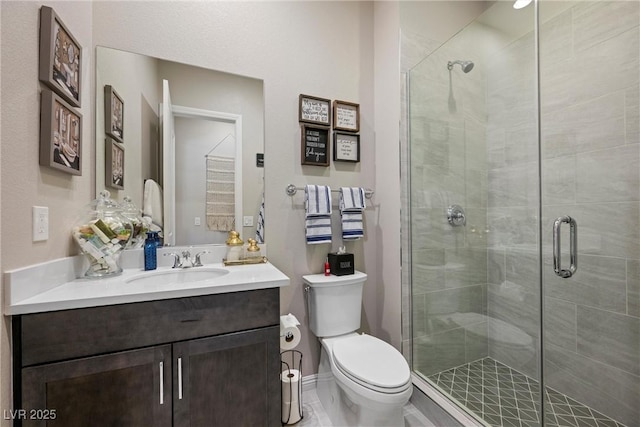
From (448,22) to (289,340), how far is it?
233 cm

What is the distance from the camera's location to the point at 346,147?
195 cm

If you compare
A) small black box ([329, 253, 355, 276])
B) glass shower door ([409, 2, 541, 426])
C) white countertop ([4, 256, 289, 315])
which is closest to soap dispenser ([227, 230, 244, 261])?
white countertop ([4, 256, 289, 315])

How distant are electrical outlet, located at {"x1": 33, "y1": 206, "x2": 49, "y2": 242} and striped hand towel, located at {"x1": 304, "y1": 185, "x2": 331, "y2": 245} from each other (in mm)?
1155

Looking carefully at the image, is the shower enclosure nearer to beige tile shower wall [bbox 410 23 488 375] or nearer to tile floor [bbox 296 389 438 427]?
beige tile shower wall [bbox 410 23 488 375]

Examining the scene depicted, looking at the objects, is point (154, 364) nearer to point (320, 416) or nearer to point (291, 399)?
point (291, 399)

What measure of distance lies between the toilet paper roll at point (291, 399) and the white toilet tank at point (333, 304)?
0.89 feet

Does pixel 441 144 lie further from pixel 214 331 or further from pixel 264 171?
pixel 214 331

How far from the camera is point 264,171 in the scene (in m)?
1.73

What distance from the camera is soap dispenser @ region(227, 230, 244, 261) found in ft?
5.33

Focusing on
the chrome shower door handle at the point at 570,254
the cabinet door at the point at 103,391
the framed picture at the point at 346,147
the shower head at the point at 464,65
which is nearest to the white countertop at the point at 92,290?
the cabinet door at the point at 103,391

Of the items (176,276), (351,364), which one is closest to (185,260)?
(176,276)

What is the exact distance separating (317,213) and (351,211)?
247 millimetres

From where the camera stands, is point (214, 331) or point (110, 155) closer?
point (214, 331)

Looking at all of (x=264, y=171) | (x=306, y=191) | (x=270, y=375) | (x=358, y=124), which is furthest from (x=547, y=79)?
(x=270, y=375)
